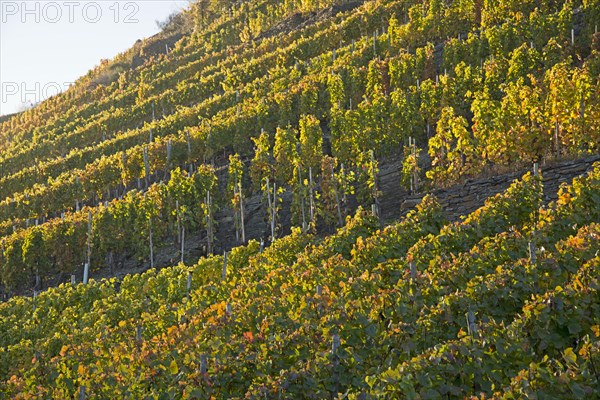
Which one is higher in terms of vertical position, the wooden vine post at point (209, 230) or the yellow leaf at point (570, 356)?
the yellow leaf at point (570, 356)

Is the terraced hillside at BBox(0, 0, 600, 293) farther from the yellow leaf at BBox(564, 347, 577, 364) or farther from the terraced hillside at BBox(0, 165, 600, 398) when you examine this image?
the yellow leaf at BBox(564, 347, 577, 364)

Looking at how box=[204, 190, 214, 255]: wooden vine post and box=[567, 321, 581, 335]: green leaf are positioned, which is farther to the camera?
box=[204, 190, 214, 255]: wooden vine post

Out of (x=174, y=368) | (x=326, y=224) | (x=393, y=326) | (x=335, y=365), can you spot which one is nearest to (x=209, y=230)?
(x=326, y=224)

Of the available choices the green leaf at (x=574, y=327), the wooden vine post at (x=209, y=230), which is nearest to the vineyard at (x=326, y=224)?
the green leaf at (x=574, y=327)

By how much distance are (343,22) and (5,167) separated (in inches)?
942

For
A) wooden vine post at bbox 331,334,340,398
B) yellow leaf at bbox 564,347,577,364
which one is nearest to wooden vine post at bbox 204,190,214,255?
wooden vine post at bbox 331,334,340,398

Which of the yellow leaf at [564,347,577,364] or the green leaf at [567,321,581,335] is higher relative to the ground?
the yellow leaf at [564,347,577,364]

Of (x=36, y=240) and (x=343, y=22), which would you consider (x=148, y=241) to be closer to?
(x=36, y=240)

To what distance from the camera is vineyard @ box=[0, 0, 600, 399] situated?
7.25m

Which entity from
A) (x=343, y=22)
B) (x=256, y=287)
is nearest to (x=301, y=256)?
(x=256, y=287)

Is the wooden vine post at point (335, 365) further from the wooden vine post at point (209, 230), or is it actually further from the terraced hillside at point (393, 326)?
the wooden vine post at point (209, 230)

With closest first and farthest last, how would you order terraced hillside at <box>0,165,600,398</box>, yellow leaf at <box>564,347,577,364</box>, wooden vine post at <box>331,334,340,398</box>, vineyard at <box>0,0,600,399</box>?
yellow leaf at <box>564,347,577,364</box> < terraced hillside at <box>0,165,600,398</box> < wooden vine post at <box>331,334,340,398</box> < vineyard at <box>0,0,600,399</box>

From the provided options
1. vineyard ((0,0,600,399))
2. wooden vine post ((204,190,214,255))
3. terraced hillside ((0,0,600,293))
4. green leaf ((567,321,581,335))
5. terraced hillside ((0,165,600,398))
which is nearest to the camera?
terraced hillside ((0,165,600,398))

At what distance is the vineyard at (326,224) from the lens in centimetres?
725
